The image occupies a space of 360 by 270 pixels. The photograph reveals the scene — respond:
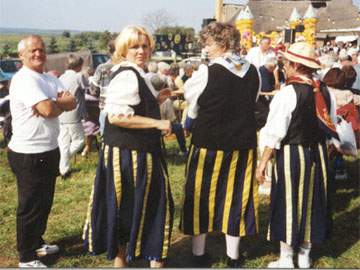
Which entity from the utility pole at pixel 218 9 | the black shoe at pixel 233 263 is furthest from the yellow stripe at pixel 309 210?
the utility pole at pixel 218 9

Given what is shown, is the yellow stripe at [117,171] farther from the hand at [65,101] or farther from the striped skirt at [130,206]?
the hand at [65,101]

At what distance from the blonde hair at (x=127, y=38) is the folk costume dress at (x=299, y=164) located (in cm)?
95

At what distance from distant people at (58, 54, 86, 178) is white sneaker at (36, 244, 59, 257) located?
2.24 meters

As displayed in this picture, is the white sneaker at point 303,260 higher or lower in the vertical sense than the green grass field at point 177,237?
higher

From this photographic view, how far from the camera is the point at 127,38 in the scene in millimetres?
2543

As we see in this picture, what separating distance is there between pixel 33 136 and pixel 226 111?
126 cm

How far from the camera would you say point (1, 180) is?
550cm

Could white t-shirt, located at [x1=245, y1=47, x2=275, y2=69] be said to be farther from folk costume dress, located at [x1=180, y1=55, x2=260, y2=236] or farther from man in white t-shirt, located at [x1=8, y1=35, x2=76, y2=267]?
man in white t-shirt, located at [x1=8, y1=35, x2=76, y2=267]

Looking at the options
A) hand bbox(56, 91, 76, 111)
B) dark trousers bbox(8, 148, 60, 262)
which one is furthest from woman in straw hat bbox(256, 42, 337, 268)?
dark trousers bbox(8, 148, 60, 262)

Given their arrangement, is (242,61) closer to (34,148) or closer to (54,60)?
(34,148)

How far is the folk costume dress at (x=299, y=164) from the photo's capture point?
9.21 feet

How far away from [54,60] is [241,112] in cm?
1759

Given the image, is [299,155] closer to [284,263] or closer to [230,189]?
[230,189]

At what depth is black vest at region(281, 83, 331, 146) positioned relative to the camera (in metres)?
2.79
